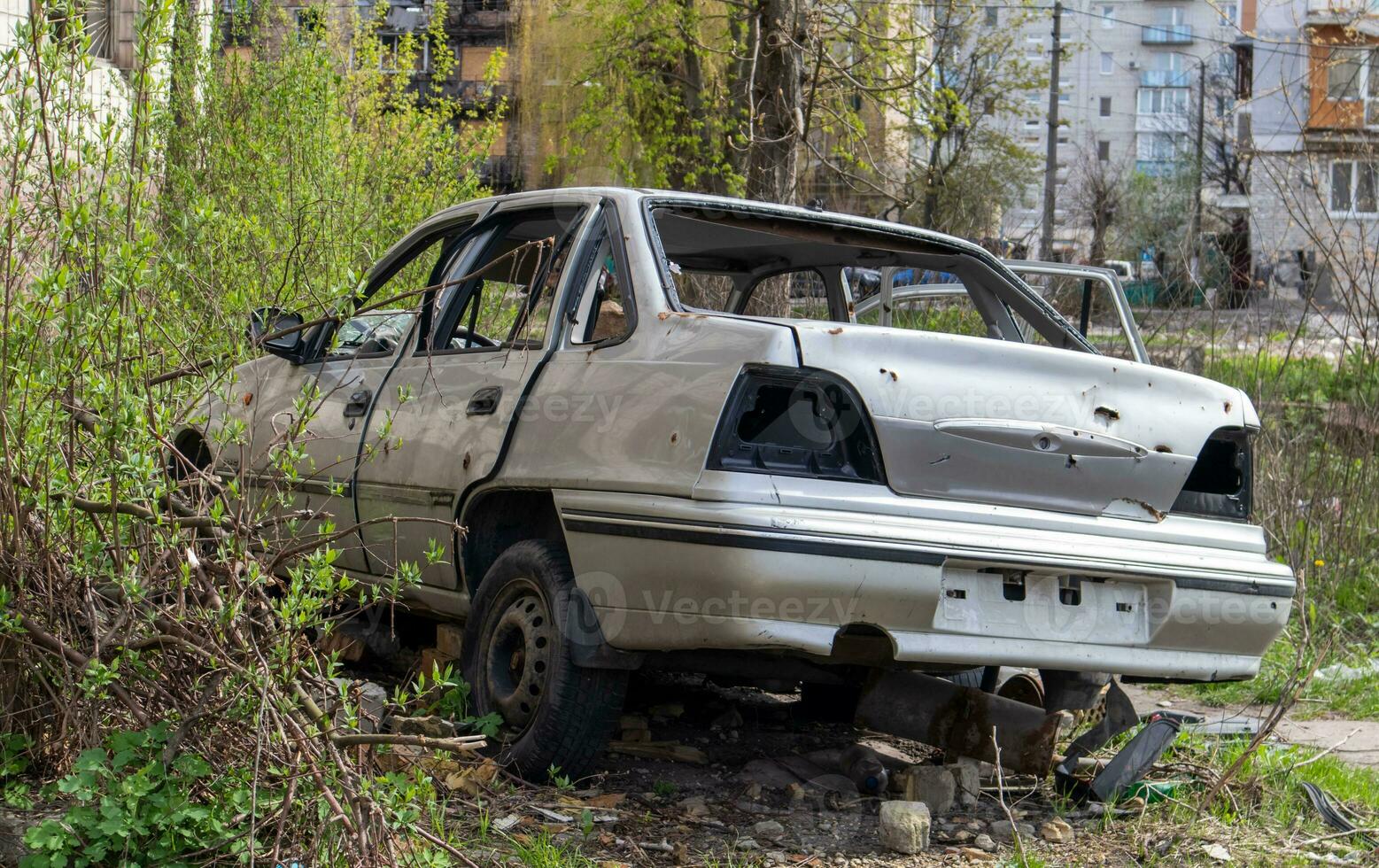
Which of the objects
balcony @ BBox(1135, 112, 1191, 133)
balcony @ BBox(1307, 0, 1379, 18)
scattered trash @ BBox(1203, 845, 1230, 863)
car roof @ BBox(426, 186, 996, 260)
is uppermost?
balcony @ BBox(1135, 112, 1191, 133)

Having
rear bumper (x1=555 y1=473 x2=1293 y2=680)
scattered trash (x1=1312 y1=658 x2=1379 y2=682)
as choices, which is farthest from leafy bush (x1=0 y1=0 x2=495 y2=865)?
scattered trash (x1=1312 y1=658 x2=1379 y2=682)

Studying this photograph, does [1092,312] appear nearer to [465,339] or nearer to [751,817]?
[465,339]

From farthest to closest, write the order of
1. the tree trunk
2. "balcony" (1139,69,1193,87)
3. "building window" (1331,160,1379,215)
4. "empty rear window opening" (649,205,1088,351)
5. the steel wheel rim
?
"balcony" (1139,69,1193,87) → the tree trunk → "building window" (1331,160,1379,215) → "empty rear window opening" (649,205,1088,351) → the steel wheel rim

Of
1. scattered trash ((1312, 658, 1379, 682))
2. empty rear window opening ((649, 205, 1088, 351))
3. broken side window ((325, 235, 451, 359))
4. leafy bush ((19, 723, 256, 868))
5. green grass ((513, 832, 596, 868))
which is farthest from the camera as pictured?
scattered trash ((1312, 658, 1379, 682))

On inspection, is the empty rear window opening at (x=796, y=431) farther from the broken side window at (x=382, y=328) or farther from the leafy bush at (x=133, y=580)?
the broken side window at (x=382, y=328)

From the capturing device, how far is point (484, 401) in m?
4.33

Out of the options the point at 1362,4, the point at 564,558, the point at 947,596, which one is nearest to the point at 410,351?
the point at 564,558

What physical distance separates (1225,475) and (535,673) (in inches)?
85.1

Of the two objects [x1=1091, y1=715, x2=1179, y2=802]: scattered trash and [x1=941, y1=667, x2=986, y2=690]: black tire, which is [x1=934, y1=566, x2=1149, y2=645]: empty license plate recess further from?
[x1=941, y1=667, x2=986, y2=690]: black tire

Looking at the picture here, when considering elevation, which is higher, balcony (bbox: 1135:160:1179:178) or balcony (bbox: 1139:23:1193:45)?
balcony (bbox: 1139:23:1193:45)

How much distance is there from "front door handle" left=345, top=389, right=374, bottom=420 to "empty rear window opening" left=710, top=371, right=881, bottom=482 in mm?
1893

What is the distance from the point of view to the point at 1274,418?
8266 mm

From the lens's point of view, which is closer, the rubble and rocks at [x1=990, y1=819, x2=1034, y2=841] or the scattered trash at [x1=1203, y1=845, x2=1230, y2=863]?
the scattered trash at [x1=1203, y1=845, x2=1230, y2=863]

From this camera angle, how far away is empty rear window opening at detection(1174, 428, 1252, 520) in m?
4.23
